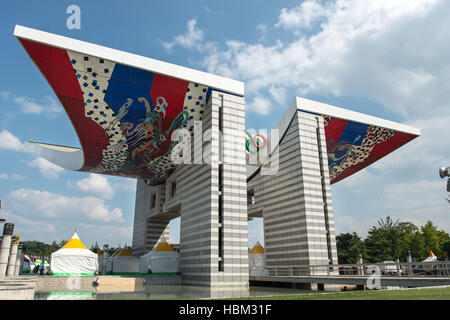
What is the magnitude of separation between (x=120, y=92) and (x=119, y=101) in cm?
97

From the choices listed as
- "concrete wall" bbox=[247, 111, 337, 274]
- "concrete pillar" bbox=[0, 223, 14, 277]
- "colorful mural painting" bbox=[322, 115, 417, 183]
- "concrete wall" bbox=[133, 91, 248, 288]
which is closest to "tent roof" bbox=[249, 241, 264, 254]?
"concrete wall" bbox=[247, 111, 337, 274]

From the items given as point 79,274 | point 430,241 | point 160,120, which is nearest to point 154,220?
point 79,274

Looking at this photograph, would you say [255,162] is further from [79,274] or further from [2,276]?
[2,276]

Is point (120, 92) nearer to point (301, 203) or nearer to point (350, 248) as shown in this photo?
point (301, 203)

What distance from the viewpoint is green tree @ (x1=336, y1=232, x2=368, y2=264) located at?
49.2 metres

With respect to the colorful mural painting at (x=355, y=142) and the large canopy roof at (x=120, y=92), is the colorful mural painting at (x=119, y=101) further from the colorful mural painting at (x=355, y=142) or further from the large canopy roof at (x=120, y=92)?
the colorful mural painting at (x=355, y=142)

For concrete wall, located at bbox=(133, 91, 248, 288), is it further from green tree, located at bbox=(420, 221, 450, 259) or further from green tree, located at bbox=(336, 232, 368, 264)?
green tree, located at bbox=(420, 221, 450, 259)

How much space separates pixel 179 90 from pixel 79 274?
17569 mm

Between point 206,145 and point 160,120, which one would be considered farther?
point 160,120

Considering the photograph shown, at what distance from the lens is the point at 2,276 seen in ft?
51.1

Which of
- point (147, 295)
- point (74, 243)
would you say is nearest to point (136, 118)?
point (74, 243)

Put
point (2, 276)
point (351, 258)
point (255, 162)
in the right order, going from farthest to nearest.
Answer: point (351, 258) < point (255, 162) < point (2, 276)
